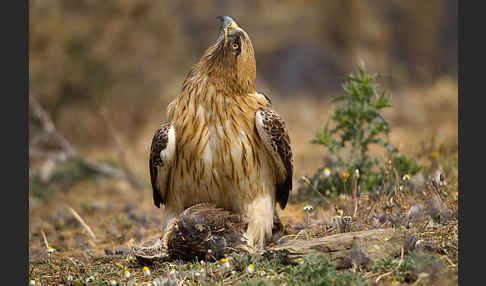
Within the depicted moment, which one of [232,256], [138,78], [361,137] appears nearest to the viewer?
[232,256]

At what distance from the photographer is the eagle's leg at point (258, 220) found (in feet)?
13.8

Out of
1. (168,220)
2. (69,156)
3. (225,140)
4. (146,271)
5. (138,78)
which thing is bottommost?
(146,271)

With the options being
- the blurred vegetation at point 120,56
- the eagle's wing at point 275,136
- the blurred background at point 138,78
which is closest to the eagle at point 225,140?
the eagle's wing at point 275,136

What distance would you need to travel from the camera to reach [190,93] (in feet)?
13.9

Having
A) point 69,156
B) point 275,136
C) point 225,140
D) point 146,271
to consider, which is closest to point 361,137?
point 275,136

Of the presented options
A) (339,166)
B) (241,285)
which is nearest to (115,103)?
(339,166)

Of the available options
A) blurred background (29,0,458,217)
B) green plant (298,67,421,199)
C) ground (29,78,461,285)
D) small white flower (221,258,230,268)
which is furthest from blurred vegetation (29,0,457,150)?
small white flower (221,258,230,268)

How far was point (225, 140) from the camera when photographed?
4.11m

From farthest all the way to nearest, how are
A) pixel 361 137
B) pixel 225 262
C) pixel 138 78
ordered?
pixel 138 78
pixel 361 137
pixel 225 262

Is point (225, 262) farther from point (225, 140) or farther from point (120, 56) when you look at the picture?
point (120, 56)

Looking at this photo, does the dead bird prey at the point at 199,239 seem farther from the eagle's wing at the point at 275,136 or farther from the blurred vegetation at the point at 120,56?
the blurred vegetation at the point at 120,56

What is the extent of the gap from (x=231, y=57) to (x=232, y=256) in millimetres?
1624

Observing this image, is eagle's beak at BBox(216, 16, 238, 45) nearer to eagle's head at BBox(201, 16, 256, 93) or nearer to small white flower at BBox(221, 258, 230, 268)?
eagle's head at BBox(201, 16, 256, 93)

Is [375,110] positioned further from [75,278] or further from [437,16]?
[437,16]
